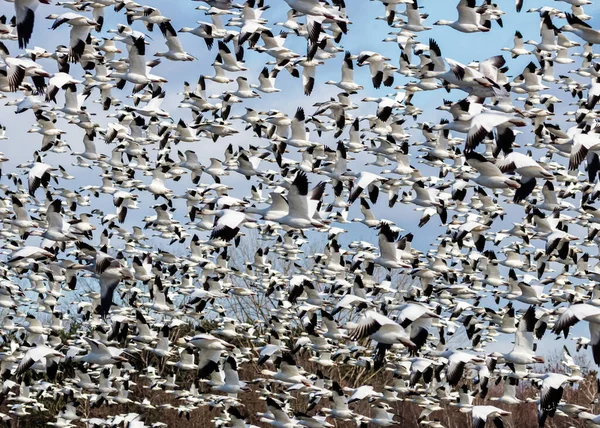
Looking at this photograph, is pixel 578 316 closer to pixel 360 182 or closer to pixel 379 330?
pixel 379 330

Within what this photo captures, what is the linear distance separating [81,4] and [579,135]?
11.1 metres

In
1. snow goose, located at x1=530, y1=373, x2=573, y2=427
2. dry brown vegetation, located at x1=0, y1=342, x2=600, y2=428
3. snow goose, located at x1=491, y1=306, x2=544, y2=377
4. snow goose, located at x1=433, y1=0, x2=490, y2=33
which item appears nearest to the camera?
snow goose, located at x1=530, y1=373, x2=573, y2=427

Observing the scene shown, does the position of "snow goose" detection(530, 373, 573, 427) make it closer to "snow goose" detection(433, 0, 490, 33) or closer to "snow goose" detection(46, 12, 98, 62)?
A: "snow goose" detection(433, 0, 490, 33)

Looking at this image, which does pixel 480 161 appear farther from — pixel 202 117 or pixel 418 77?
pixel 202 117

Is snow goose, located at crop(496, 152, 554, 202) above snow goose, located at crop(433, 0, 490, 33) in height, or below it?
below

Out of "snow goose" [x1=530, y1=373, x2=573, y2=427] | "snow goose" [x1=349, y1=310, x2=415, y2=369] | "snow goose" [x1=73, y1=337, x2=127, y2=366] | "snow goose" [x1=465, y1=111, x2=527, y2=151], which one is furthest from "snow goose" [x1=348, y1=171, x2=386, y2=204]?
"snow goose" [x1=73, y1=337, x2=127, y2=366]

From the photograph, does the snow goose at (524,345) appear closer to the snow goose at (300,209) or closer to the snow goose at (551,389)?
the snow goose at (551,389)

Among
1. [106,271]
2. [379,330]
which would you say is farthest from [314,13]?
[106,271]

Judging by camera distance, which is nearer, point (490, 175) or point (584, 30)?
point (490, 175)

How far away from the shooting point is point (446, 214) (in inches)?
974

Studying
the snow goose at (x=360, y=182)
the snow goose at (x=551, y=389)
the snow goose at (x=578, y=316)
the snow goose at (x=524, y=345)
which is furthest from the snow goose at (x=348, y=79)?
the snow goose at (x=578, y=316)

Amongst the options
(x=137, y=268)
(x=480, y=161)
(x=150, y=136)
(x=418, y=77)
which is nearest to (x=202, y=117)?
(x=150, y=136)

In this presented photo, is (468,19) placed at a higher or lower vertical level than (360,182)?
higher

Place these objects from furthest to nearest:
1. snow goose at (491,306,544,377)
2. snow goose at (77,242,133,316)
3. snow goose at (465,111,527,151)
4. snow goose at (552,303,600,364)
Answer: snow goose at (491,306,544,377)
snow goose at (77,242,133,316)
snow goose at (465,111,527,151)
snow goose at (552,303,600,364)
